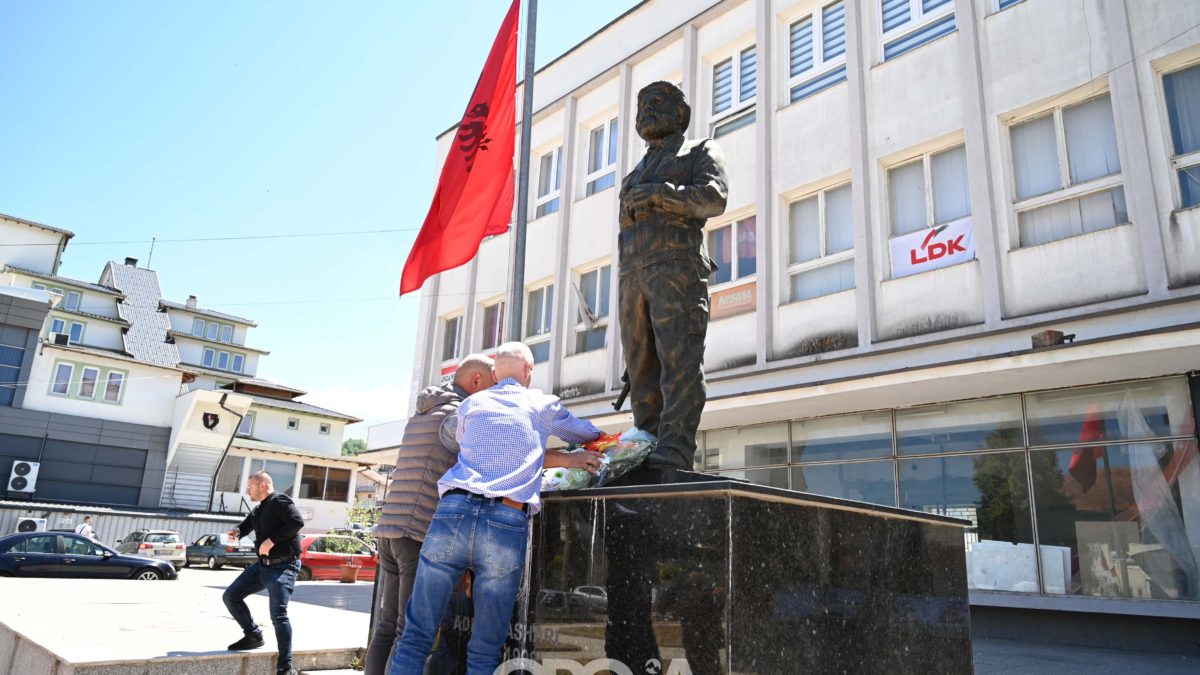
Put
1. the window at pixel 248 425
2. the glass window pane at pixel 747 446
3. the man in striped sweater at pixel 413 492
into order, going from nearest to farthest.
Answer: the man in striped sweater at pixel 413 492 < the glass window pane at pixel 747 446 < the window at pixel 248 425

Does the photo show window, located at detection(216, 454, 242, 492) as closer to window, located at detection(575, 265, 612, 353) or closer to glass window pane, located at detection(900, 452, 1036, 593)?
window, located at detection(575, 265, 612, 353)

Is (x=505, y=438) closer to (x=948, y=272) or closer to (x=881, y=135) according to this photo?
(x=948, y=272)

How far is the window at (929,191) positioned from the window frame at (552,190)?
8.30m

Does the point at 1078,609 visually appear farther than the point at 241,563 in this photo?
No

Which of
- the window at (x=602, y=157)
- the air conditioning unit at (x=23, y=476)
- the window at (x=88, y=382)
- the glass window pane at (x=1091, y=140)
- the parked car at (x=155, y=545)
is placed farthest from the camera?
the window at (x=88, y=382)

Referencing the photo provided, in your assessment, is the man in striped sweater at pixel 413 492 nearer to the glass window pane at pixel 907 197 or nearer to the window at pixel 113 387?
the glass window pane at pixel 907 197

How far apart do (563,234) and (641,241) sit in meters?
13.0

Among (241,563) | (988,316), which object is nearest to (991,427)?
(988,316)

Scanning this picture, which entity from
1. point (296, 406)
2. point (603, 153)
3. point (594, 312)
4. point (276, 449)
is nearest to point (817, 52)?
point (603, 153)

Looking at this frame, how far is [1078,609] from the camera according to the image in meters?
9.88

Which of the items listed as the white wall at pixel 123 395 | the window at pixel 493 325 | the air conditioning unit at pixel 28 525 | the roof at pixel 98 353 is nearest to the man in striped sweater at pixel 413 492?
the window at pixel 493 325

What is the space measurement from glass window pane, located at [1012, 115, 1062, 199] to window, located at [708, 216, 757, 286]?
4236 mm

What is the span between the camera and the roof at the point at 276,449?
42.6 meters

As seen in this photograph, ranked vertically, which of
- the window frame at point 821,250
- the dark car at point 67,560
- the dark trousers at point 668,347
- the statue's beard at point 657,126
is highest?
the window frame at point 821,250
